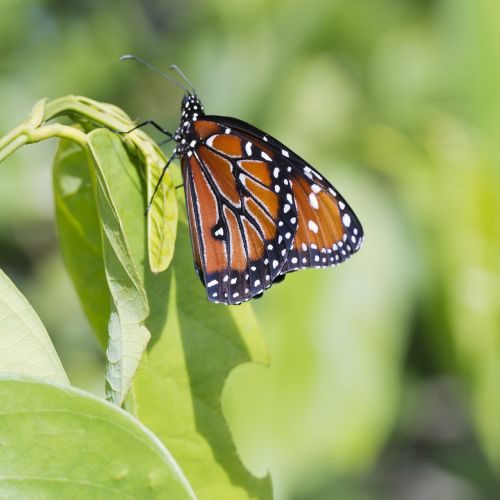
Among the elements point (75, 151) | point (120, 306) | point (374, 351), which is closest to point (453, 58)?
point (374, 351)

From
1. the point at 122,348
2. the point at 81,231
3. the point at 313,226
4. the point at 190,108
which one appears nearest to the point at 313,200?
the point at 313,226

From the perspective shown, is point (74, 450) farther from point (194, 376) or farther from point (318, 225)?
point (318, 225)

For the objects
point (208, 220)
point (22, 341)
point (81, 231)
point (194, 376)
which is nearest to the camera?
point (22, 341)

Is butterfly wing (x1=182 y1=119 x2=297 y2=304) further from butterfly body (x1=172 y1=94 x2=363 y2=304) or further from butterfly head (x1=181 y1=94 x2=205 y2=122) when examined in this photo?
butterfly head (x1=181 y1=94 x2=205 y2=122)

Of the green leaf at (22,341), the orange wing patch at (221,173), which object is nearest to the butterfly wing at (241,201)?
the orange wing patch at (221,173)

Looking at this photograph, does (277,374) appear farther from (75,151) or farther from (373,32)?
(373,32)

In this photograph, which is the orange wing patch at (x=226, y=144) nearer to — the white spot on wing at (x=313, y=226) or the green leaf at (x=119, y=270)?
the white spot on wing at (x=313, y=226)

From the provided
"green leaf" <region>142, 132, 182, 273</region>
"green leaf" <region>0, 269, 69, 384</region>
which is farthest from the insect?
"green leaf" <region>0, 269, 69, 384</region>
